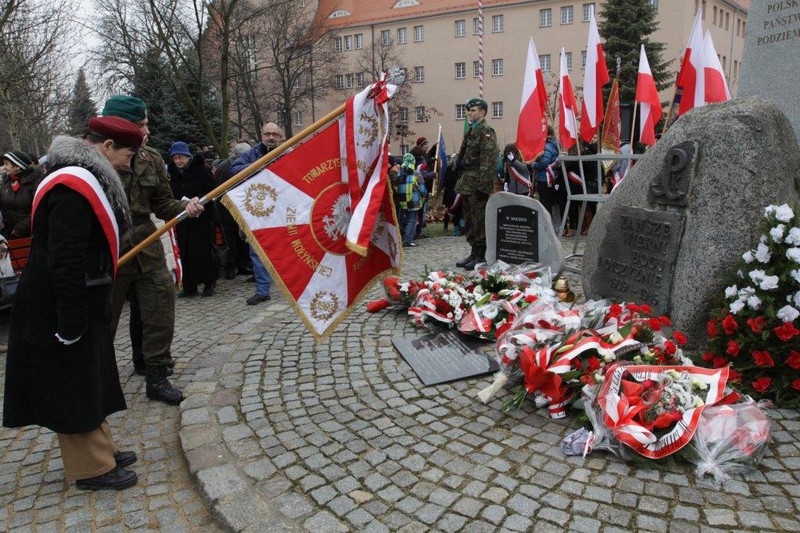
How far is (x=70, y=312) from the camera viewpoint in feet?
9.07

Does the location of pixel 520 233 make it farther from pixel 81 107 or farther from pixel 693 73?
pixel 81 107

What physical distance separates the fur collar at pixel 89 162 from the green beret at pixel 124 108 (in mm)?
798

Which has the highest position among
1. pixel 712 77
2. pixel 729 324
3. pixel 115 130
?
pixel 712 77

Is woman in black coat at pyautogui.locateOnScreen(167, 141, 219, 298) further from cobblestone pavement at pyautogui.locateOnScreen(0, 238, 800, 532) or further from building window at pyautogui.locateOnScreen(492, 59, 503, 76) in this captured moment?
building window at pyautogui.locateOnScreen(492, 59, 503, 76)

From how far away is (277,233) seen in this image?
13.3ft

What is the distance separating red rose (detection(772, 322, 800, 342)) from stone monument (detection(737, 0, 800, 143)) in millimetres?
3245

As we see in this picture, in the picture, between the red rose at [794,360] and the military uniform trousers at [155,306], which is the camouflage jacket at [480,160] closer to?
the military uniform trousers at [155,306]

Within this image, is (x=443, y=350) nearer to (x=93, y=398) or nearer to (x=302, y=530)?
Answer: (x=302, y=530)

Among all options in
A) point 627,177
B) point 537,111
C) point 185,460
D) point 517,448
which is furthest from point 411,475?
point 537,111

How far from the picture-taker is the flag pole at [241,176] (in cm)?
371

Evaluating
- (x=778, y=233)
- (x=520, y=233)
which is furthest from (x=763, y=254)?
(x=520, y=233)

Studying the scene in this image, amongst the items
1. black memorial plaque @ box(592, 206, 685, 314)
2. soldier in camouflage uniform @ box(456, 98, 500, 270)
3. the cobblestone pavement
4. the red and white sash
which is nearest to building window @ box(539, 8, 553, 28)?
soldier in camouflage uniform @ box(456, 98, 500, 270)

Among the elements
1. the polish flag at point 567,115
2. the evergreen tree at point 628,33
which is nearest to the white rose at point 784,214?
the polish flag at point 567,115

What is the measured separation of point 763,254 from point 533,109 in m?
4.01
